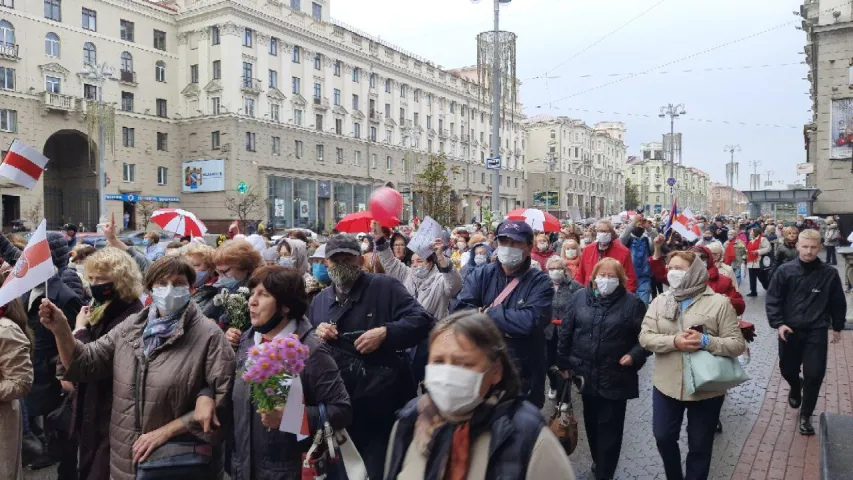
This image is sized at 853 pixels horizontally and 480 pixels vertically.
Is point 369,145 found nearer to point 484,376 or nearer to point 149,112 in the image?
point 149,112

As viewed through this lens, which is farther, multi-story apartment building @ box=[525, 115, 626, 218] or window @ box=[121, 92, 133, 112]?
multi-story apartment building @ box=[525, 115, 626, 218]

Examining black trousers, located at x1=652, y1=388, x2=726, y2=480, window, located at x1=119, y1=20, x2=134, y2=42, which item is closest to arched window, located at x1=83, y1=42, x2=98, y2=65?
window, located at x1=119, y1=20, x2=134, y2=42

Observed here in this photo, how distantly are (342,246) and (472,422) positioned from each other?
2262 mm

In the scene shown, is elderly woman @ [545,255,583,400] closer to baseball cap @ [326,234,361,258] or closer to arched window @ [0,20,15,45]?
baseball cap @ [326,234,361,258]

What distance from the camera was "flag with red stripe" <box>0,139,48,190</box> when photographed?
17.3ft

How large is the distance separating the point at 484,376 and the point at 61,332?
8.53ft

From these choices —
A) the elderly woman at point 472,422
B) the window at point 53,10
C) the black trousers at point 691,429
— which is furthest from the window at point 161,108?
the elderly woman at point 472,422

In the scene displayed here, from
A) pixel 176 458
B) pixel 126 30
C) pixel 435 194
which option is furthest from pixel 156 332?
pixel 126 30

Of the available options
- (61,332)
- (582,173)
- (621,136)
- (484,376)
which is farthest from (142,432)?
(621,136)

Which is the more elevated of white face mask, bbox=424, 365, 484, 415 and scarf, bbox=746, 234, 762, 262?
white face mask, bbox=424, 365, 484, 415

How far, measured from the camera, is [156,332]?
3.56 m

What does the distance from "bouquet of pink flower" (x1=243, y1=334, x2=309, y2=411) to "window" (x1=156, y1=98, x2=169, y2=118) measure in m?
48.6

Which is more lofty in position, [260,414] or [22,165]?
[22,165]

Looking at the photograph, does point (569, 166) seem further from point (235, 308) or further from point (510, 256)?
point (235, 308)
